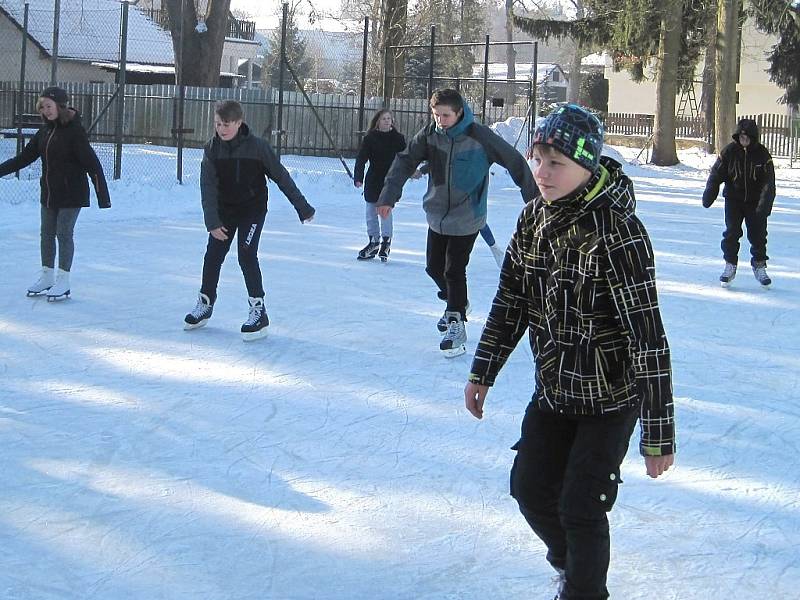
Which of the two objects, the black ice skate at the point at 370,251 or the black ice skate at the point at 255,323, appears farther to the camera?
the black ice skate at the point at 370,251

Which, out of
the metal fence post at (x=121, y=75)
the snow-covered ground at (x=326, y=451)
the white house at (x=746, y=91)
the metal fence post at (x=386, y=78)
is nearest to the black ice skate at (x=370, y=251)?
the snow-covered ground at (x=326, y=451)

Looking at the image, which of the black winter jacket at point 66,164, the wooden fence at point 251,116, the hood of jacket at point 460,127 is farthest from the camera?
the wooden fence at point 251,116

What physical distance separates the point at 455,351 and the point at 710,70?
29790mm

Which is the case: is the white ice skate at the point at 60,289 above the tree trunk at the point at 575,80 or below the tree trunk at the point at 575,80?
below

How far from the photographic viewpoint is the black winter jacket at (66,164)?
25.1 feet

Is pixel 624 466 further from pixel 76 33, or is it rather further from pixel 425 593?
pixel 76 33

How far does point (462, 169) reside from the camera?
6488mm

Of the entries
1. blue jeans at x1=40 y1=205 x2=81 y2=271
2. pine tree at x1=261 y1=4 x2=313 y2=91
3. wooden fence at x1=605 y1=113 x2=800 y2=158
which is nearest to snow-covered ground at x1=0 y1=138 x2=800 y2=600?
blue jeans at x1=40 y1=205 x2=81 y2=271

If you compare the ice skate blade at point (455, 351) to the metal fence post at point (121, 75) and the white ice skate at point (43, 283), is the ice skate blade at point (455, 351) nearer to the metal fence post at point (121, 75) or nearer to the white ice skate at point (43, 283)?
the white ice skate at point (43, 283)

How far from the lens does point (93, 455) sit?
4.68 m

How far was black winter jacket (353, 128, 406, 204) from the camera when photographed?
1065 centimetres

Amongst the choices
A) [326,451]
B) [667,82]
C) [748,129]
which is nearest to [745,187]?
[748,129]

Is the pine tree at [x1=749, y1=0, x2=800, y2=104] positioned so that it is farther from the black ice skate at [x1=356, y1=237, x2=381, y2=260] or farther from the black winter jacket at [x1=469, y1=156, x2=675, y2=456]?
the black winter jacket at [x1=469, y1=156, x2=675, y2=456]

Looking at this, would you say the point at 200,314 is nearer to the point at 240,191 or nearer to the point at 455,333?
the point at 240,191
